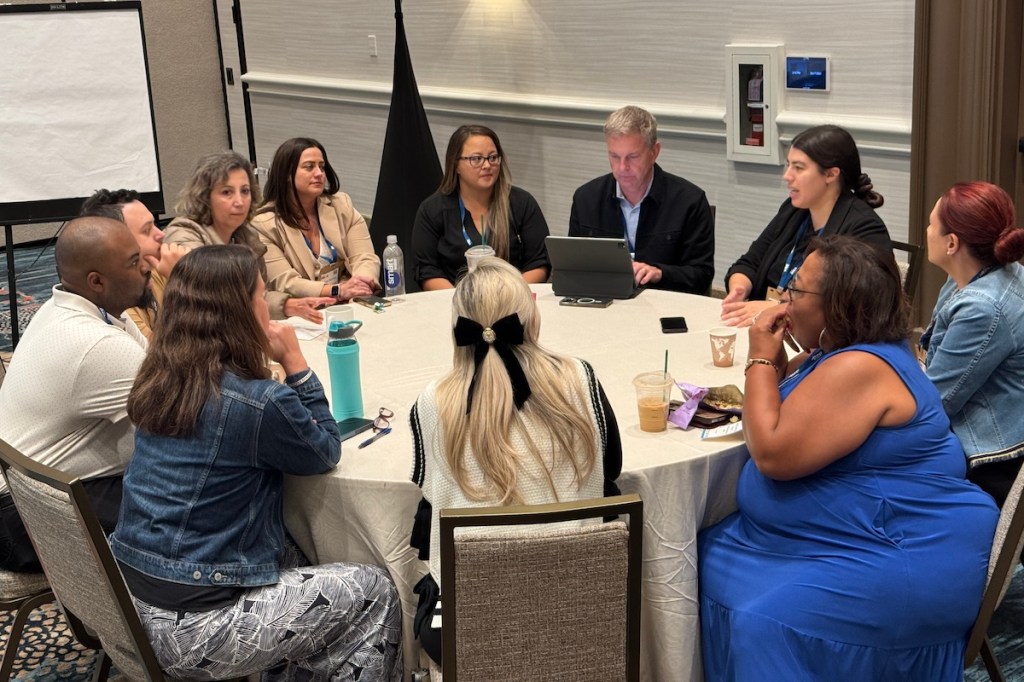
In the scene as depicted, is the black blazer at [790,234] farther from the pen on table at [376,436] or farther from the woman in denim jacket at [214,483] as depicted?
the woman in denim jacket at [214,483]

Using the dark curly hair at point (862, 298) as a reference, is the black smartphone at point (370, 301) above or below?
below

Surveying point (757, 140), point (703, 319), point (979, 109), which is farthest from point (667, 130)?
point (703, 319)

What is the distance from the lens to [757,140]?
16.8ft

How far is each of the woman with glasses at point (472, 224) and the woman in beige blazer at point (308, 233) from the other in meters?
0.25

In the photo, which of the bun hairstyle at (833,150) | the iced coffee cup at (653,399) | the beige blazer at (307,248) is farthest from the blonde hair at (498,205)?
the iced coffee cup at (653,399)

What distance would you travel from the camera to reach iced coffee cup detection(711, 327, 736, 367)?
2910 mm

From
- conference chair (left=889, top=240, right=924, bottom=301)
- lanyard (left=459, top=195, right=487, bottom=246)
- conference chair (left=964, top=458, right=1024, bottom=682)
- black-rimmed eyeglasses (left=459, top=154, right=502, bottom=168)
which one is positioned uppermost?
black-rimmed eyeglasses (left=459, top=154, right=502, bottom=168)

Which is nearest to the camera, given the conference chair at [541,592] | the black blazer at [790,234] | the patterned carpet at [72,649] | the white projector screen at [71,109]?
the conference chair at [541,592]

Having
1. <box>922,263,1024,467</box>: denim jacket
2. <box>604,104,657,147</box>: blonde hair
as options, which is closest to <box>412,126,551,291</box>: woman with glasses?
<box>604,104,657,147</box>: blonde hair

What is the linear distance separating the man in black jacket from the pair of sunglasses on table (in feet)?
5.22

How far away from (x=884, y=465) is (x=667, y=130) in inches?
141

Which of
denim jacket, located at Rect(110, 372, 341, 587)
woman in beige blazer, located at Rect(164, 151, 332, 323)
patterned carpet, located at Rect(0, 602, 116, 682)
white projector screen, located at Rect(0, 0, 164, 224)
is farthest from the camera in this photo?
white projector screen, located at Rect(0, 0, 164, 224)

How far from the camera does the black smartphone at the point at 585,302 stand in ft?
11.8

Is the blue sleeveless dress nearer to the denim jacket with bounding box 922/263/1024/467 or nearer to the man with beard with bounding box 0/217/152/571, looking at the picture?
the denim jacket with bounding box 922/263/1024/467
